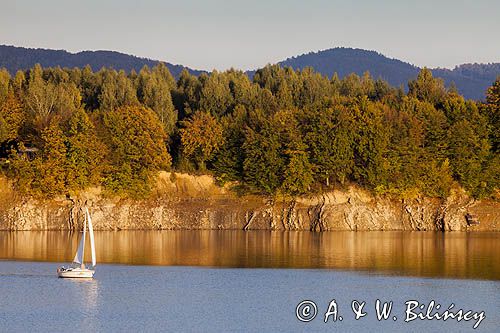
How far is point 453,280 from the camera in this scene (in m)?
61.8

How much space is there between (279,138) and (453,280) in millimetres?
46262

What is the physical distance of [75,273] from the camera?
62562 mm

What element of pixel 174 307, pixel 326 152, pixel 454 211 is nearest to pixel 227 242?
pixel 326 152

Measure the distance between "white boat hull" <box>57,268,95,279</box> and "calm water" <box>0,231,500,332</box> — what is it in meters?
0.56

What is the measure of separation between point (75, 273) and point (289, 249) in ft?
80.6

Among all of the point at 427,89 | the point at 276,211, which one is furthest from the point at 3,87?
the point at 427,89

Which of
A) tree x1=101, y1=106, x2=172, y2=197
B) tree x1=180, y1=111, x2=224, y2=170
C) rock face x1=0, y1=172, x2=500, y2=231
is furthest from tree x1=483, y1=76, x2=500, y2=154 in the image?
tree x1=101, y1=106, x2=172, y2=197

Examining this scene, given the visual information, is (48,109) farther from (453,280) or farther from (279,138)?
(453,280)

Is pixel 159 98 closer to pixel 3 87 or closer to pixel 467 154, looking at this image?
pixel 3 87

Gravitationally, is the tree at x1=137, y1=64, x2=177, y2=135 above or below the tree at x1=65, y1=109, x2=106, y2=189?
above

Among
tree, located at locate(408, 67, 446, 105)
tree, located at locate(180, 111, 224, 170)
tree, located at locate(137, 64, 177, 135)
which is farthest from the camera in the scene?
tree, located at locate(408, 67, 446, 105)

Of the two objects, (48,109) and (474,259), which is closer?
(474,259)

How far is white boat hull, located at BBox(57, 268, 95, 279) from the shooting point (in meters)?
62.5

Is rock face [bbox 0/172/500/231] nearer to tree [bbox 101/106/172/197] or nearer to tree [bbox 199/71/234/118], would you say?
tree [bbox 101/106/172/197]
